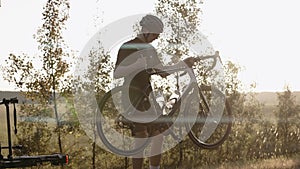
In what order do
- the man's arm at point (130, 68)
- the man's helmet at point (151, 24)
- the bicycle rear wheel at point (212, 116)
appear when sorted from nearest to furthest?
the man's arm at point (130, 68) < the man's helmet at point (151, 24) < the bicycle rear wheel at point (212, 116)

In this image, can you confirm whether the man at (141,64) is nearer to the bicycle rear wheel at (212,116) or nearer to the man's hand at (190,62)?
the man's hand at (190,62)

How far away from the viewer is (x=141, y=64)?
Answer: 20.9ft

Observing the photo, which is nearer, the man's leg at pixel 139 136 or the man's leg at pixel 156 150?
the man's leg at pixel 139 136

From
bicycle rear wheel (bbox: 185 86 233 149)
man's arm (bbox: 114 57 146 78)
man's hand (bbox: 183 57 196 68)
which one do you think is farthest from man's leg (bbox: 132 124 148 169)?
man's hand (bbox: 183 57 196 68)

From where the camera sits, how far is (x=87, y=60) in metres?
14.2

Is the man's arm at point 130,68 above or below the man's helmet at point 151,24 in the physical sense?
below

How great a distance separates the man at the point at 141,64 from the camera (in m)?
6.36

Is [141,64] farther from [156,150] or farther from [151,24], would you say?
[156,150]

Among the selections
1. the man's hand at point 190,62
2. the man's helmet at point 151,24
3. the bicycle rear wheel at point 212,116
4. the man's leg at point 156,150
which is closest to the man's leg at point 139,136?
the man's leg at point 156,150

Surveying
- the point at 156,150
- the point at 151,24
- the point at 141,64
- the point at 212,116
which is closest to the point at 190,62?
the point at 141,64

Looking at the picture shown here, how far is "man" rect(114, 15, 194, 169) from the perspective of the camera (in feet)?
20.9

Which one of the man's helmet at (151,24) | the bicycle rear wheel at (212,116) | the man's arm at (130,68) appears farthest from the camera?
the bicycle rear wheel at (212,116)

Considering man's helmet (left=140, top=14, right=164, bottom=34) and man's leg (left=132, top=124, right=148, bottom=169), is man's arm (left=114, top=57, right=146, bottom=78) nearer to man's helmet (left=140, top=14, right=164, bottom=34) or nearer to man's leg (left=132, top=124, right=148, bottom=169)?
man's helmet (left=140, top=14, right=164, bottom=34)

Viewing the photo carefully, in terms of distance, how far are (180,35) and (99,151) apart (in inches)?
181
